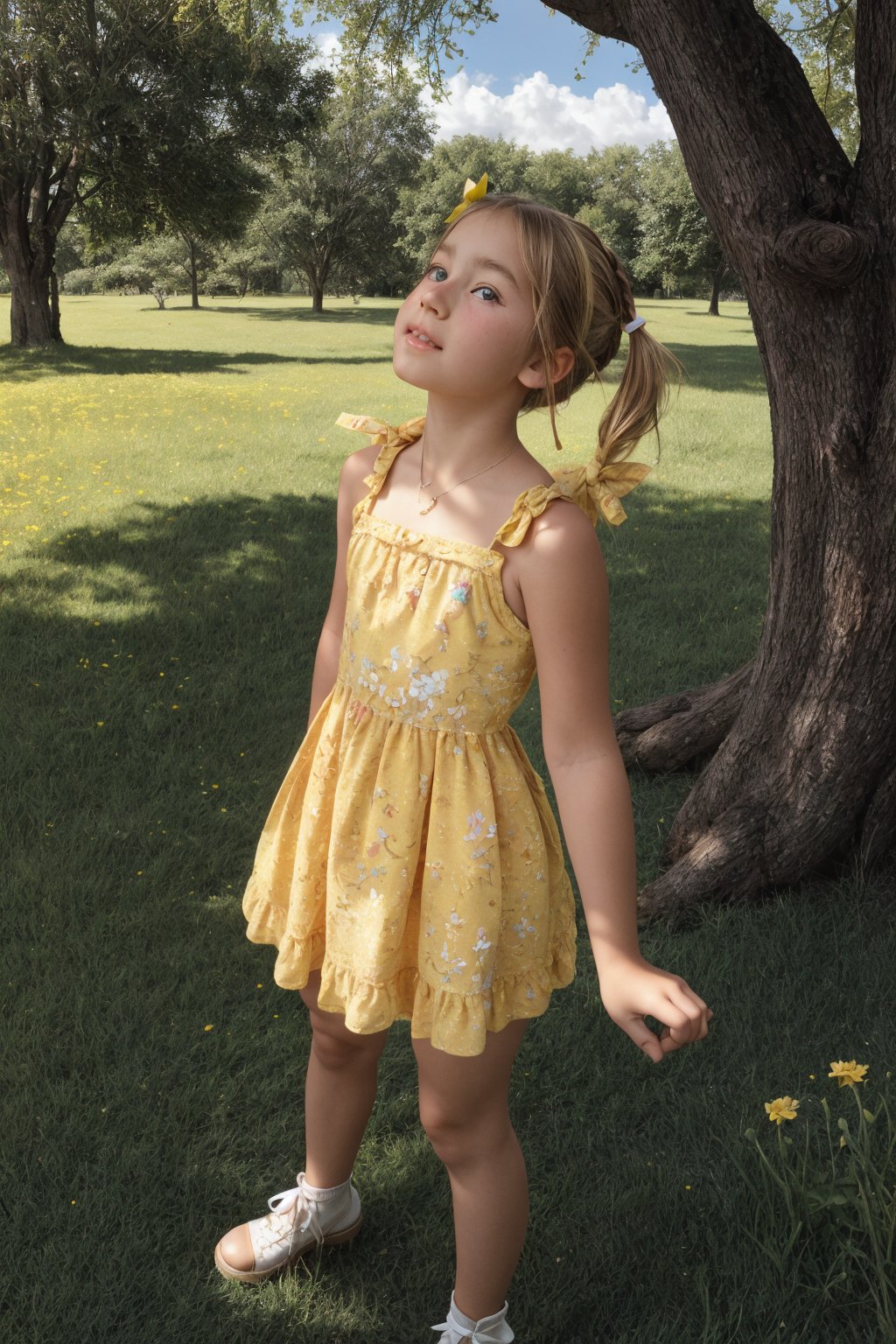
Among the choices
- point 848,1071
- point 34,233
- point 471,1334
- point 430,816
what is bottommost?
point 471,1334

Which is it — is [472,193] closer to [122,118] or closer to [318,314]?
[122,118]

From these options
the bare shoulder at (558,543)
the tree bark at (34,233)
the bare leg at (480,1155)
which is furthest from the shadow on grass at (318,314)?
the bare leg at (480,1155)

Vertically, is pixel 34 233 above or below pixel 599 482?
above

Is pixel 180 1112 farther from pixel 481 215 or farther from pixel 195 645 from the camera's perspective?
pixel 195 645

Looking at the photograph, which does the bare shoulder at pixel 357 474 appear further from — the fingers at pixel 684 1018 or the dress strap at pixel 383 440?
the fingers at pixel 684 1018

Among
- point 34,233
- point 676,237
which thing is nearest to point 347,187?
point 676,237

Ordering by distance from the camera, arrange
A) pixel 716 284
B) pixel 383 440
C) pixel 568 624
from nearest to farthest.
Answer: pixel 568 624 < pixel 383 440 < pixel 716 284

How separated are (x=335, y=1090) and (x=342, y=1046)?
141 millimetres

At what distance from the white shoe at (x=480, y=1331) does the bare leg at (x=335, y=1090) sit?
35 cm

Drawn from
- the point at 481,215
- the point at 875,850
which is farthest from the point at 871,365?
the point at 481,215

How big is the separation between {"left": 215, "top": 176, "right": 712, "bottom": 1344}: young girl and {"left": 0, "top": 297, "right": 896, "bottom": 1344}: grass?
13.3 inches

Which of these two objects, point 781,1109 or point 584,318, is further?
point 781,1109

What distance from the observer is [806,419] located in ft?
10.3

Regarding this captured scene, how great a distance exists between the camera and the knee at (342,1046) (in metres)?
2.00
